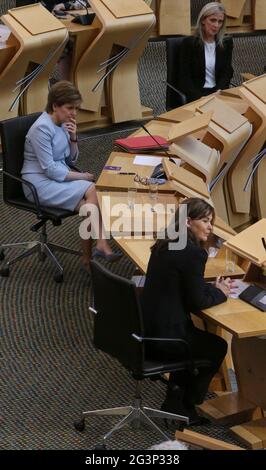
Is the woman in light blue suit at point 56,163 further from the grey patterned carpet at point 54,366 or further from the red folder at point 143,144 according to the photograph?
the red folder at point 143,144

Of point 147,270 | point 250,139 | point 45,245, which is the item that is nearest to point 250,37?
point 250,139

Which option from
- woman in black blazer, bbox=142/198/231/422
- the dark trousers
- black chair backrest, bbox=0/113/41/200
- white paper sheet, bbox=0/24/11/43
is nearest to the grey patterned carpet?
the dark trousers

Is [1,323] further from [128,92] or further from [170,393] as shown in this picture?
[128,92]

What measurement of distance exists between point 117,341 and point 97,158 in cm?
372

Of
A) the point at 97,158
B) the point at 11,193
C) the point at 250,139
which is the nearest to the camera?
the point at 11,193

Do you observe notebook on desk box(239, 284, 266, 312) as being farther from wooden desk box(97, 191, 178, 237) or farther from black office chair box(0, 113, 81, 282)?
black office chair box(0, 113, 81, 282)

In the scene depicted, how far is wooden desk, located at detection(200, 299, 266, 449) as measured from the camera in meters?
4.77

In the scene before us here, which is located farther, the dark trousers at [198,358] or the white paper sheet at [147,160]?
the white paper sheet at [147,160]

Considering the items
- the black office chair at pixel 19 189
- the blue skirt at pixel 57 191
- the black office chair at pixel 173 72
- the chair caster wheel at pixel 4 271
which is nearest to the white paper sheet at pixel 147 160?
the blue skirt at pixel 57 191

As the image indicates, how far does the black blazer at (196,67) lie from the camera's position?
8.12 metres

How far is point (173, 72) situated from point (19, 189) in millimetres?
2285

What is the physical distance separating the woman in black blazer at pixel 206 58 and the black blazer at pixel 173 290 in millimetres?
3667

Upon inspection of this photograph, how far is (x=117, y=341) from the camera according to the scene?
4.69m

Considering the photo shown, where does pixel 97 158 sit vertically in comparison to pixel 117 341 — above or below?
below
